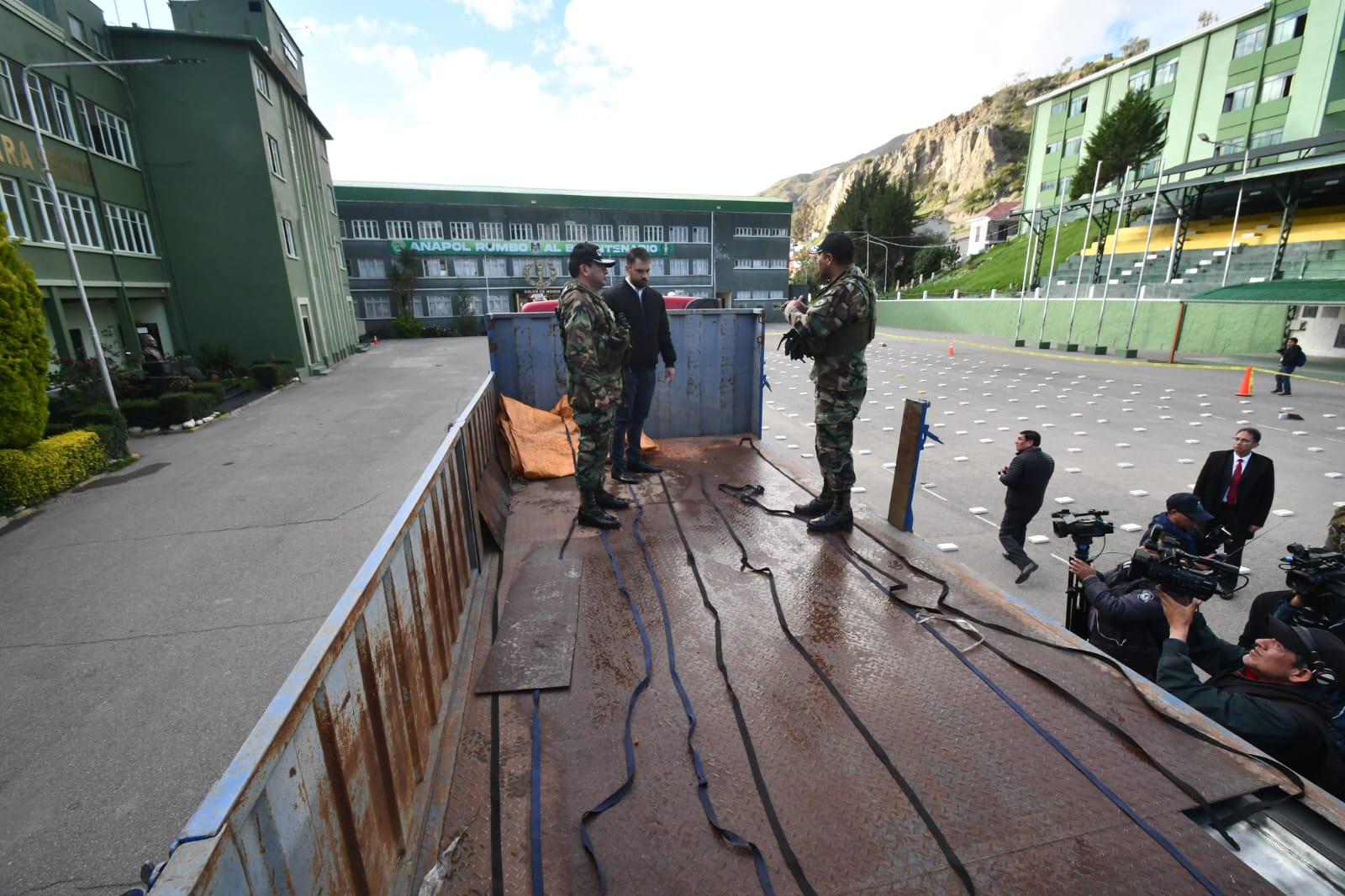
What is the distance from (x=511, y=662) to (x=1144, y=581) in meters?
3.11

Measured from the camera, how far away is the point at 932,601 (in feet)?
9.46

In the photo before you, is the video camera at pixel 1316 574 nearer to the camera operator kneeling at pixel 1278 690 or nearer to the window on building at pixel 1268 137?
the camera operator kneeling at pixel 1278 690

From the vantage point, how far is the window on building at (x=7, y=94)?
10.9 m

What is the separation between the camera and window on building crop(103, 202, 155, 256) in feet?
46.9

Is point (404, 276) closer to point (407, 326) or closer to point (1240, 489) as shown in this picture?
point (407, 326)

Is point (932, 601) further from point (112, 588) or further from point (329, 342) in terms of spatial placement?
point (329, 342)

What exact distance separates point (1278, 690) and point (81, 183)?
20.9 metres

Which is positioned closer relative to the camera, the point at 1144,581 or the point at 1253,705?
the point at 1253,705

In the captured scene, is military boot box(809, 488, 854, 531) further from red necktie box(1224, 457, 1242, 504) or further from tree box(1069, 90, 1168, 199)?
tree box(1069, 90, 1168, 199)

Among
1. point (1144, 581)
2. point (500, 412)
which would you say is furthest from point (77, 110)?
point (1144, 581)

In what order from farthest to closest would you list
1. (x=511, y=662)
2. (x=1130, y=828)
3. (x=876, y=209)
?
(x=876, y=209) → (x=511, y=662) → (x=1130, y=828)

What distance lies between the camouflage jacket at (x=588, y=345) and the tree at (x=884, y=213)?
46.6m

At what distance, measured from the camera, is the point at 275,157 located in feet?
57.9

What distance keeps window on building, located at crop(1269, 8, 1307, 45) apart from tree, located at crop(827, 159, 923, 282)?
20.1m
